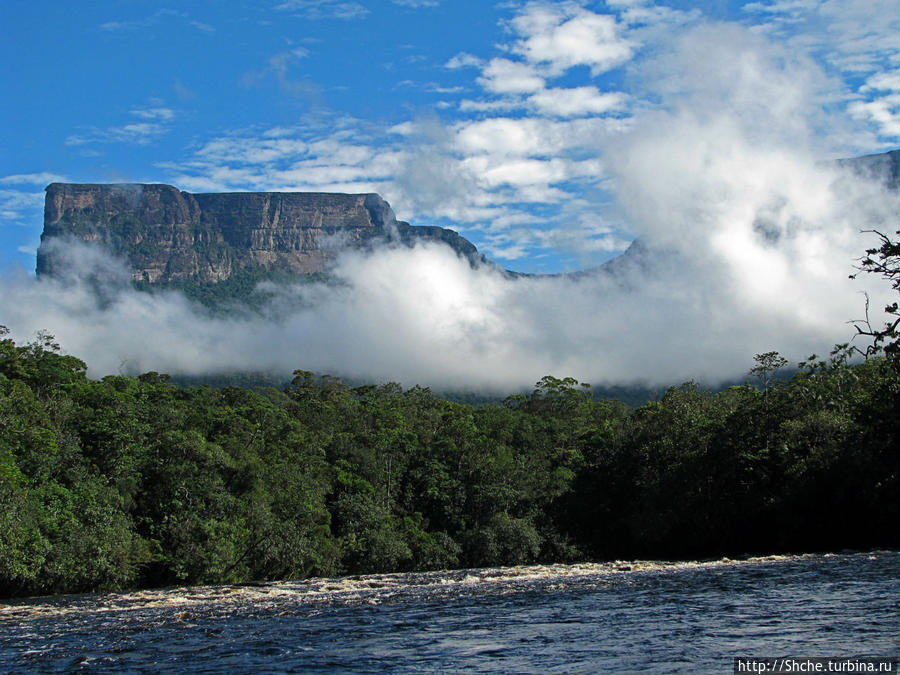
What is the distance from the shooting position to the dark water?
18094 mm

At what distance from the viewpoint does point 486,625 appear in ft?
77.7

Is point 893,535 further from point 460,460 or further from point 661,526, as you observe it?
point 460,460

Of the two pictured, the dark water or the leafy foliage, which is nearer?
the dark water

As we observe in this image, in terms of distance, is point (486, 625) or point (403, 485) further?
point (403, 485)

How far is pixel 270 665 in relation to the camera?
18.5 metres

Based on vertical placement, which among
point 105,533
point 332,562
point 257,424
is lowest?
point 332,562

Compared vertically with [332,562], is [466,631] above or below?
above

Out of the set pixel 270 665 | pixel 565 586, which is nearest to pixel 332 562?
pixel 565 586

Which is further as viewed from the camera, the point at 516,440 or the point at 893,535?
the point at 516,440

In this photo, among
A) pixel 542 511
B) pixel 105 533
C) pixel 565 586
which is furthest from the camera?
pixel 542 511

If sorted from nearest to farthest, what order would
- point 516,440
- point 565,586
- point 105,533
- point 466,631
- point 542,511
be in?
point 466,631, point 565,586, point 105,533, point 542,511, point 516,440

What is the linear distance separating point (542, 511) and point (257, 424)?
2564 centimetres

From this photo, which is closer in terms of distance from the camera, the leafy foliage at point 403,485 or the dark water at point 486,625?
the dark water at point 486,625

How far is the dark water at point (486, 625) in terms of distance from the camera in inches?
712
